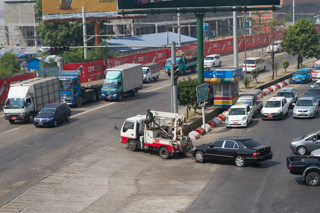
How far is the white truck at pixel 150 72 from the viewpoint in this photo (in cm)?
5675

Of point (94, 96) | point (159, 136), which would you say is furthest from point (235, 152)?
point (94, 96)

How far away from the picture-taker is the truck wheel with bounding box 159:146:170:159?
2678 centimetres

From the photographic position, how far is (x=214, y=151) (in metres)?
25.1

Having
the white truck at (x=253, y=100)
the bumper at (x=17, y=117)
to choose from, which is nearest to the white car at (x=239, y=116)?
the white truck at (x=253, y=100)

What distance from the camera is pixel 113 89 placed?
4506 cm

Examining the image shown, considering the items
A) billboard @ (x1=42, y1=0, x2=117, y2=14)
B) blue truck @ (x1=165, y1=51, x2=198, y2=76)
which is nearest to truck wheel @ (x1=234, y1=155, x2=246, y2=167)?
blue truck @ (x1=165, y1=51, x2=198, y2=76)

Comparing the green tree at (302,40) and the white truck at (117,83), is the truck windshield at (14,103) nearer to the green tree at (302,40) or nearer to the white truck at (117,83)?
the white truck at (117,83)

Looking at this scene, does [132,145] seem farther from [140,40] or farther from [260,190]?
[140,40]

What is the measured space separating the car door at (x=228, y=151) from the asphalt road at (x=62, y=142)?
53 cm

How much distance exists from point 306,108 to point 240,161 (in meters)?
13.2

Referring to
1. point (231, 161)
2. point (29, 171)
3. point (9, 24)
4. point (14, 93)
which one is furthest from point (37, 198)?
point (9, 24)

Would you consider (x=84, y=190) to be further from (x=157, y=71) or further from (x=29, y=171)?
(x=157, y=71)

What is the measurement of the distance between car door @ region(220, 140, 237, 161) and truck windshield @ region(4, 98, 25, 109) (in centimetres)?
1895

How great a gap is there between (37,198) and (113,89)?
24718 mm
